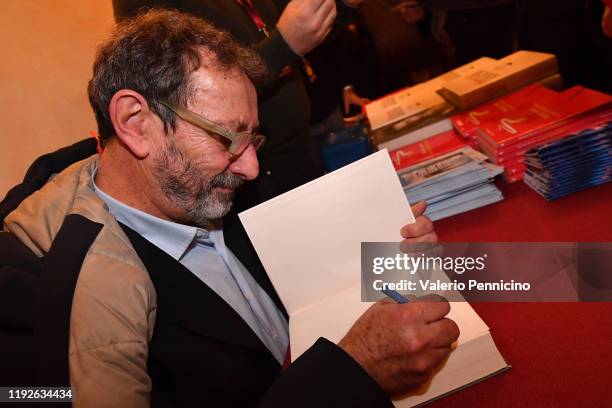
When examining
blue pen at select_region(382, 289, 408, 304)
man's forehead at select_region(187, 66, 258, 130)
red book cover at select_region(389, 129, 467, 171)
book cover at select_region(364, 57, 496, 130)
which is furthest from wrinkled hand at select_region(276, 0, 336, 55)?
blue pen at select_region(382, 289, 408, 304)

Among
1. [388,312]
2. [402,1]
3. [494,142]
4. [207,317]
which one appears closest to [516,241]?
[494,142]

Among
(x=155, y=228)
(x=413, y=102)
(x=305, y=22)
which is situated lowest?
(x=413, y=102)

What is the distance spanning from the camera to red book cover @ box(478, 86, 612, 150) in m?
1.16

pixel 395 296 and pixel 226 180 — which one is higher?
pixel 226 180

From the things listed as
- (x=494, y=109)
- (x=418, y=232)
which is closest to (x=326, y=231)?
(x=418, y=232)

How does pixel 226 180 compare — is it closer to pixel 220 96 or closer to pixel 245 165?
pixel 245 165

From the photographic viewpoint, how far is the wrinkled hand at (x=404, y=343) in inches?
27.3

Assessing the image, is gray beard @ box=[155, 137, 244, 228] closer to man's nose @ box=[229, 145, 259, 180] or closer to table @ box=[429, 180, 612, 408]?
man's nose @ box=[229, 145, 259, 180]

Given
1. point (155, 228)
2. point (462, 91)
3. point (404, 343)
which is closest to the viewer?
point (404, 343)

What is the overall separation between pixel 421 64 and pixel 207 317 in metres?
3.25

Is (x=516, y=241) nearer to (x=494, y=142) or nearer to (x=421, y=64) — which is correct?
(x=494, y=142)

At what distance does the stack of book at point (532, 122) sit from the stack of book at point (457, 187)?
2.7 inches

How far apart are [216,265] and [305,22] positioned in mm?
759

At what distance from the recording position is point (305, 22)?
1311 millimetres
